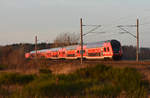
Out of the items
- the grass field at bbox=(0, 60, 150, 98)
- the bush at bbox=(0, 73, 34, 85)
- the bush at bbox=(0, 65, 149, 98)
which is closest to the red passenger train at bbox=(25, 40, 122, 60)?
the grass field at bbox=(0, 60, 150, 98)

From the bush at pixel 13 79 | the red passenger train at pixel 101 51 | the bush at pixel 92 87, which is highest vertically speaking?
the red passenger train at pixel 101 51

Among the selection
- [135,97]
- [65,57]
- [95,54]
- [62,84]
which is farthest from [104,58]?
[135,97]

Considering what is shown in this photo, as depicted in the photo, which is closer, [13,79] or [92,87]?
[92,87]

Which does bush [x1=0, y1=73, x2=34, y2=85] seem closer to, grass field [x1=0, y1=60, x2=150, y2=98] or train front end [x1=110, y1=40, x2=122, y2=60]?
grass field [x1=0, y1=60, x2=150, y2=98]

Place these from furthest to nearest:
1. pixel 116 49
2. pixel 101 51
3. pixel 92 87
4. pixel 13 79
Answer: pixel 101 51
pixel 116 49
pixel 13 79
pixel 92 87

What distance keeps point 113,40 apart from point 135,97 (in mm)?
22493

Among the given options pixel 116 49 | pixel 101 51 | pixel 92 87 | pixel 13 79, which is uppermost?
pixel 116 49

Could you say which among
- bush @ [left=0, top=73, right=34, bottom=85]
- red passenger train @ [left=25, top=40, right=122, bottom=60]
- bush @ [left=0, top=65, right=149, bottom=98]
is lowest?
bush @ [left=0, top=73, right=34, bottom=85]

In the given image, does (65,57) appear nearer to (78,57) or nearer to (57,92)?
(78,57)

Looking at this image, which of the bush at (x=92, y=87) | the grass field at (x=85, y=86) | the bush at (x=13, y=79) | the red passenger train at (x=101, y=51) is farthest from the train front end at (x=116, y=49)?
the bush at (x=13, y=79)

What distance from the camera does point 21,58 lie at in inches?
1462

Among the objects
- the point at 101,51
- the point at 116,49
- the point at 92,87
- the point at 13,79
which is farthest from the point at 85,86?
the point at 101,51

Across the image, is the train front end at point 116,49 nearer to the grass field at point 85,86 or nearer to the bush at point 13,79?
the grass field at point 85,86

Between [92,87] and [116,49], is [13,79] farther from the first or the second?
[116,49]
